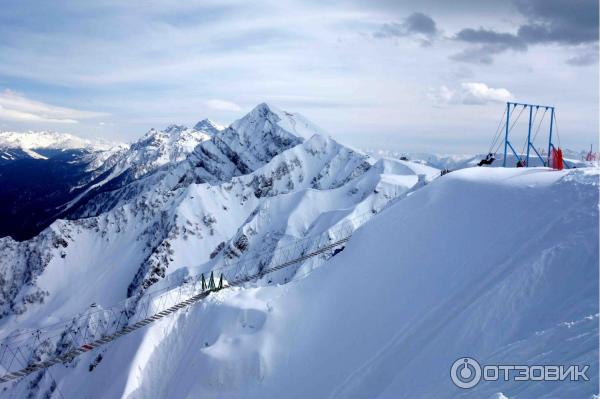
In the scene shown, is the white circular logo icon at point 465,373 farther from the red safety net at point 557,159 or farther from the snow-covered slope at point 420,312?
the red safety net at point 557,159

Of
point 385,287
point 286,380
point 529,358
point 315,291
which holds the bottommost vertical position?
point 286,380

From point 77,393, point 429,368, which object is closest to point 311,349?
point 429,368

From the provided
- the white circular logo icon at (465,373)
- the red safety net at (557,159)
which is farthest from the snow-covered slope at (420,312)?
the red safety net at (557,159)

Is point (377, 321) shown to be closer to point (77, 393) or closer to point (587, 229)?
point (587, 229)

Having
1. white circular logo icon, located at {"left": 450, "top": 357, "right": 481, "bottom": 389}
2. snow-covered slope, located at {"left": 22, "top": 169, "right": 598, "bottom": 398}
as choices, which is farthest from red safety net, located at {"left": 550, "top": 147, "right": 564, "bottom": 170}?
white circular logo icon, located at {"left": 450, "top": 357, "right": 481, "bottom": 389}

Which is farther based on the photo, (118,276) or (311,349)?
(118,276)

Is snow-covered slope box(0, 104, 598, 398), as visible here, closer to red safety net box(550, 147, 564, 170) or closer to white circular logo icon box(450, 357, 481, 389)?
white circular logo icon box(450, 357, 481, 389)
